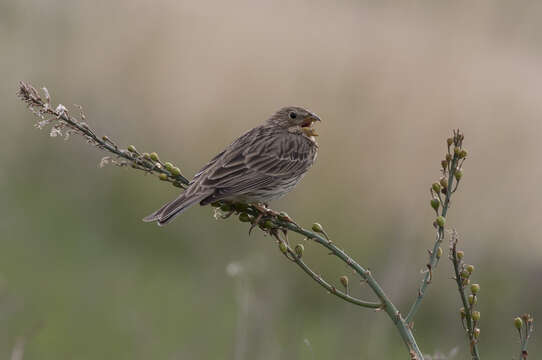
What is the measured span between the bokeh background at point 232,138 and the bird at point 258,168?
33.7 inches

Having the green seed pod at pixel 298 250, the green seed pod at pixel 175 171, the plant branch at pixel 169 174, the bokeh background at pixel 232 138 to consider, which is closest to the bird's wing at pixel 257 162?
the plant branch at pixel 169 174

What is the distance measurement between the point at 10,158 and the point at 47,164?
392 millimetres

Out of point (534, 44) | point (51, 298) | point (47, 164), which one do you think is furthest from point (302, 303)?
point (534, 44)

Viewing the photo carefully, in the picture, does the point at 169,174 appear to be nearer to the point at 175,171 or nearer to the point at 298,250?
the point at 175,171

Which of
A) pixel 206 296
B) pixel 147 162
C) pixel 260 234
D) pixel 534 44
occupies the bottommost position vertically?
pixel 147 162

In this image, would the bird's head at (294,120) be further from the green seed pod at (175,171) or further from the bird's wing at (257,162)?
the green seed pod at (175,171)

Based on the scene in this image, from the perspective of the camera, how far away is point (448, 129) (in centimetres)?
808

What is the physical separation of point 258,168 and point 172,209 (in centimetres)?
80

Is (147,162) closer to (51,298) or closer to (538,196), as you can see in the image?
(51,298)

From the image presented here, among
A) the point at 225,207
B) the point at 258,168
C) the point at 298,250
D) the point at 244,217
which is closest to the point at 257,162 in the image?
the point at 258,168

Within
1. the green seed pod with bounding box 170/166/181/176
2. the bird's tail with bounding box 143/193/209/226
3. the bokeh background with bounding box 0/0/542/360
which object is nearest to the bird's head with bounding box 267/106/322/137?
the bokeh background with bounding box 0/0/542/360

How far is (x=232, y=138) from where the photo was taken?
8.06 m

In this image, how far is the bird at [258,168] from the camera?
351 centimetres

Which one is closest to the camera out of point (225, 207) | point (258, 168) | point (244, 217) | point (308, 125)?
point (244, 217)
